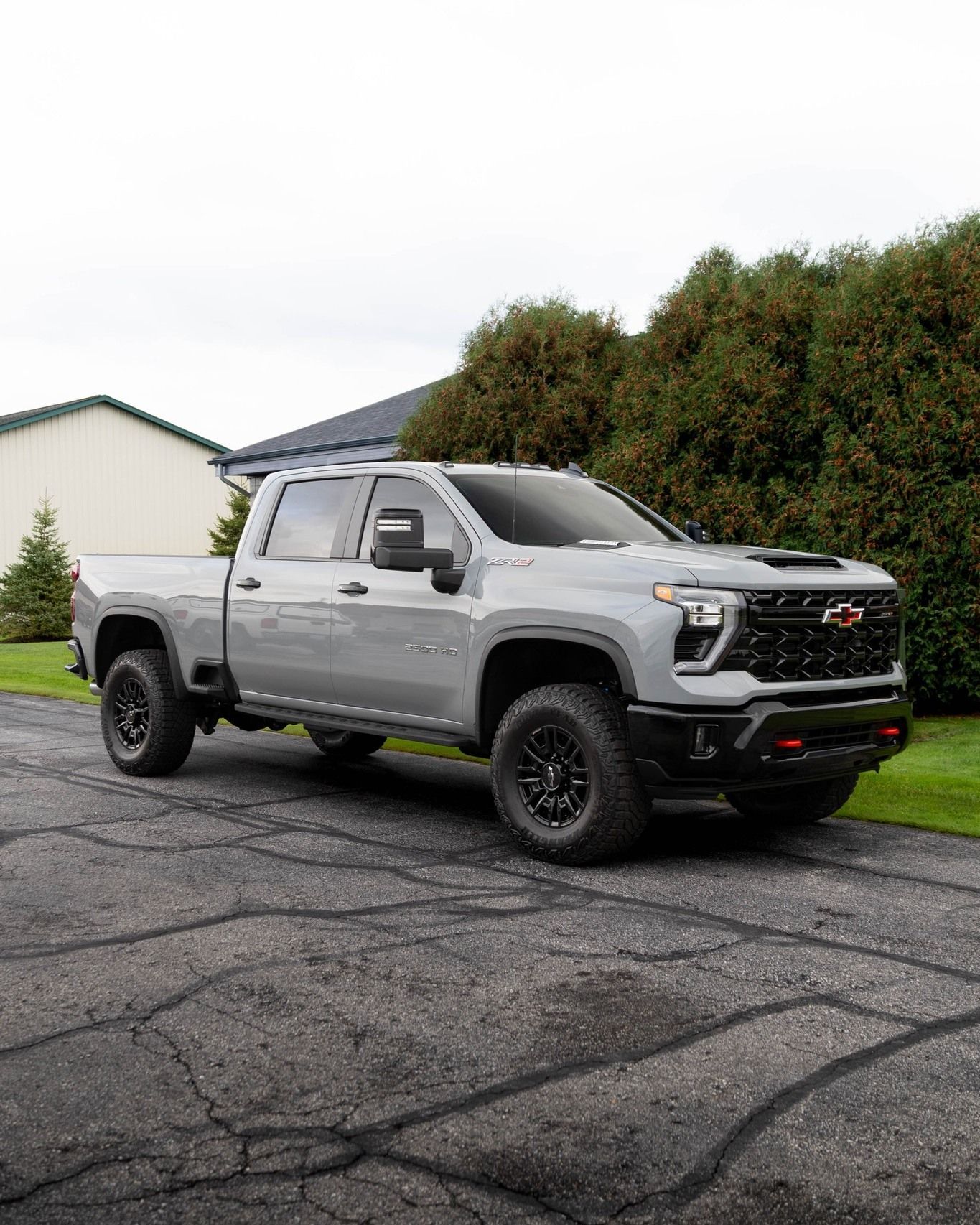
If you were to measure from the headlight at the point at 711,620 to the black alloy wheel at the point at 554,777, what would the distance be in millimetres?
792

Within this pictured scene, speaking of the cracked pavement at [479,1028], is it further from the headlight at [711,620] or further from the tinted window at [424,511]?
the tinted window at [424,511]

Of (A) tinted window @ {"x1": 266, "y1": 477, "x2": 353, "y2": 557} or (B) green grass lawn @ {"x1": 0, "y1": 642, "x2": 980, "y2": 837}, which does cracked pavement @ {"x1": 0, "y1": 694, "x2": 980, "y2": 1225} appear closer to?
(B) green grass lawn @ {"x1": 0, "y1": 642, "x2": 980, "y2": 837}

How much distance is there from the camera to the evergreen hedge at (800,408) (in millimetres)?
10945

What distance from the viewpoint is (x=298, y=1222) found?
2.79 metres

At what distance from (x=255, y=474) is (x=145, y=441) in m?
14.6

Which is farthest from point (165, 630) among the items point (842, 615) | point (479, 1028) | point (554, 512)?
point (479, 1028)

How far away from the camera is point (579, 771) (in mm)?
6352

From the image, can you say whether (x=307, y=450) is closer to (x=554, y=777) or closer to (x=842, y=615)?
(x=554, y=777)

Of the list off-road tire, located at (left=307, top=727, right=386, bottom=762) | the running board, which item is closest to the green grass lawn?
off-road tire, located at (left=307, top=727, right=386, bottom=762)

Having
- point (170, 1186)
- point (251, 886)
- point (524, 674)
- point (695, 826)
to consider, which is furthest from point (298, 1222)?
point (695, 826)

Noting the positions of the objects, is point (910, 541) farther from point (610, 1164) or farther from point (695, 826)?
point (610, 1164)

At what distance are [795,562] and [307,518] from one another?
130 inches

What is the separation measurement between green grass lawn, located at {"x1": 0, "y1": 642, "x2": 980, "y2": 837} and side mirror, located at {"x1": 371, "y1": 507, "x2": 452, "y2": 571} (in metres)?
3.27

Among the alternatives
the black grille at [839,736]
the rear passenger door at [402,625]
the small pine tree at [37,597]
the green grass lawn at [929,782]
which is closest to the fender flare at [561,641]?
the rear passenger door at [402,625]
